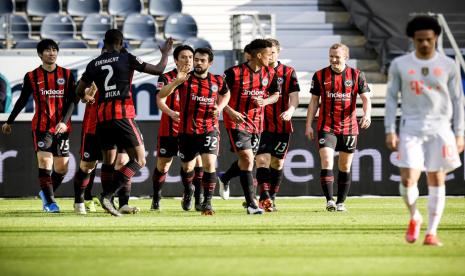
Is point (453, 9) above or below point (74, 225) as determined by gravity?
above

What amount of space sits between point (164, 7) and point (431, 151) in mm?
17060

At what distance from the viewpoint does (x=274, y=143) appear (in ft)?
45.7

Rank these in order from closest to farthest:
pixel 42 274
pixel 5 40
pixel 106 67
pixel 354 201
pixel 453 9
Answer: pixel 42 274 → pixel 106 67 → pixel 354 201 → pixel 5 40 → pixel 453 9

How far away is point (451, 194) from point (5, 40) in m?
10.1

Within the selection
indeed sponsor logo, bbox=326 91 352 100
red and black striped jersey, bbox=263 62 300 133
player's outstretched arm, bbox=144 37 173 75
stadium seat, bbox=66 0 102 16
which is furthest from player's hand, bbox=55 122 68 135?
stadium seat, bbox=66 0 102 16

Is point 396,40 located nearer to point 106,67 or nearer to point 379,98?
point 379,98

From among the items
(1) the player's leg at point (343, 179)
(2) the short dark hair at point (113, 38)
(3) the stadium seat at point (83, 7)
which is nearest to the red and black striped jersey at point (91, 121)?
(2) the short dark hair at point (113, 38)

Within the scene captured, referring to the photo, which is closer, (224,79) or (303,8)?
(224,79)

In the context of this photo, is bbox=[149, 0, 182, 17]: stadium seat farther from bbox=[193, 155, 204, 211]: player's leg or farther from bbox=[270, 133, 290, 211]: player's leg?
bbox=[270, 133, 290, 211]: player's leg

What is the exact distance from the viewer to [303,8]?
26156 millimetres

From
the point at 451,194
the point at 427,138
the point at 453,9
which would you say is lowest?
the point at 451,194

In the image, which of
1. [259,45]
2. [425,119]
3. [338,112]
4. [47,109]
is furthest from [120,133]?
[425,119]

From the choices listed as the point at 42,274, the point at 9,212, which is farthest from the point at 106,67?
the point at 42,274

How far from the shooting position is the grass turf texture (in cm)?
692
